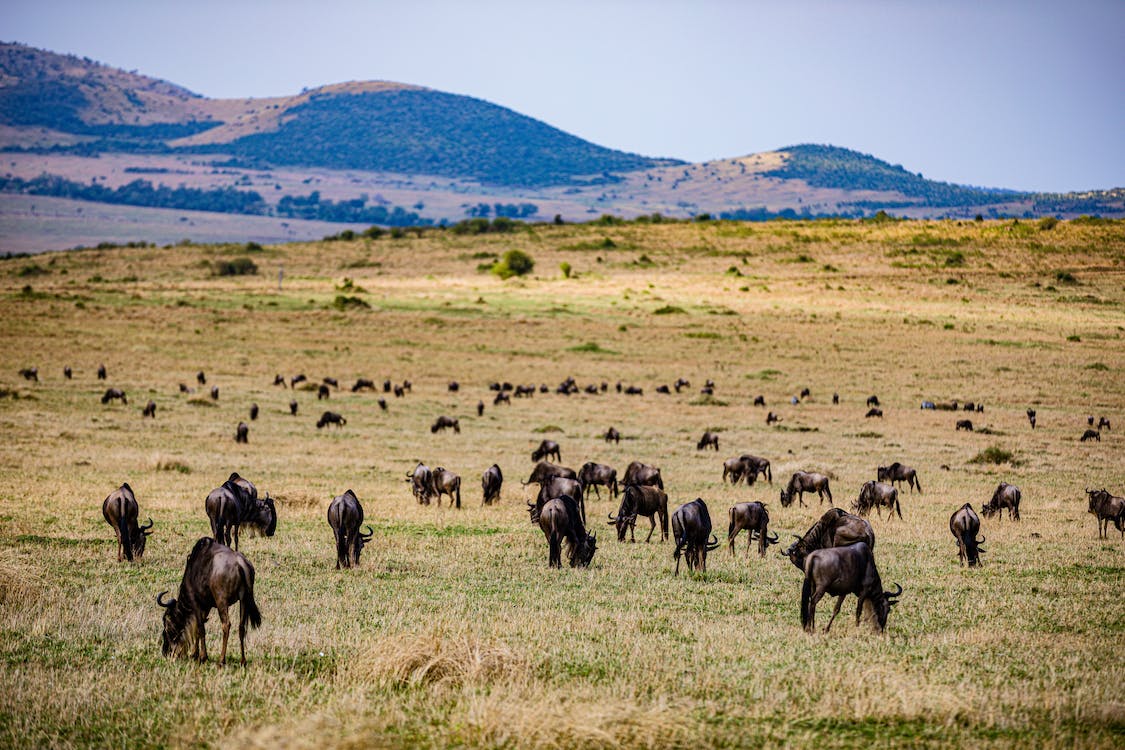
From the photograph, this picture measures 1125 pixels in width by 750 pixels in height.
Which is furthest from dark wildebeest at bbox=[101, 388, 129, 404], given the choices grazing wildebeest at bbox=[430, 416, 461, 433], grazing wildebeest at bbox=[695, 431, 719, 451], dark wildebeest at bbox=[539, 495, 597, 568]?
dark wildebeest at bbox=[539, 495, 597, 568]

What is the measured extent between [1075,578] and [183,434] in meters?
28.7

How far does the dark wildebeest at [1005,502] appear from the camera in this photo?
2172 cm

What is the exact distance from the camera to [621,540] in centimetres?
1945

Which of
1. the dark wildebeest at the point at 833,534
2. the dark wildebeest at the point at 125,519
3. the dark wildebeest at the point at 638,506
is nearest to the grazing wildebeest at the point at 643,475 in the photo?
the dark wildebeest at the point at 638,506

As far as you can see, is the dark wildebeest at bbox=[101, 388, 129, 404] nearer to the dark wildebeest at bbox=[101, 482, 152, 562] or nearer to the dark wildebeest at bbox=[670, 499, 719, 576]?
the dark wildebeest at bbox=[101, 482, 152, 562]

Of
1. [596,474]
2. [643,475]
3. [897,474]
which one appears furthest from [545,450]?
[897,474]

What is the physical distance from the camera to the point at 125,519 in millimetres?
15477

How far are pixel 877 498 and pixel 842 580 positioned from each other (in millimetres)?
10711

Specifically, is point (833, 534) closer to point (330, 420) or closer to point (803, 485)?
point (803, 485)

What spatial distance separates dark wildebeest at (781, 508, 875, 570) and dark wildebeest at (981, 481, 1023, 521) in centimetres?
912

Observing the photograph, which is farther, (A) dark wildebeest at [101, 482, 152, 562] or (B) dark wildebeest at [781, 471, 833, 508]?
(B) dark wildebeest at [781, 471, 833, 508]

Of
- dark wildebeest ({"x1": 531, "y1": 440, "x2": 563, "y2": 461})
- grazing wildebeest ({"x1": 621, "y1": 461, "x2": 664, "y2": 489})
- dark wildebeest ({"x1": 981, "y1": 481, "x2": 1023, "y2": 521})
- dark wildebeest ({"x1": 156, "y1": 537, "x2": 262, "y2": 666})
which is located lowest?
dark wildebeest ({"x1": 531, "y1": 440, "x2": 563, "y2": 461})

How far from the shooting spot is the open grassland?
8664 mm

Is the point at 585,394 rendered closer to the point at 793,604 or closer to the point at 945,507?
the point at 945,507
